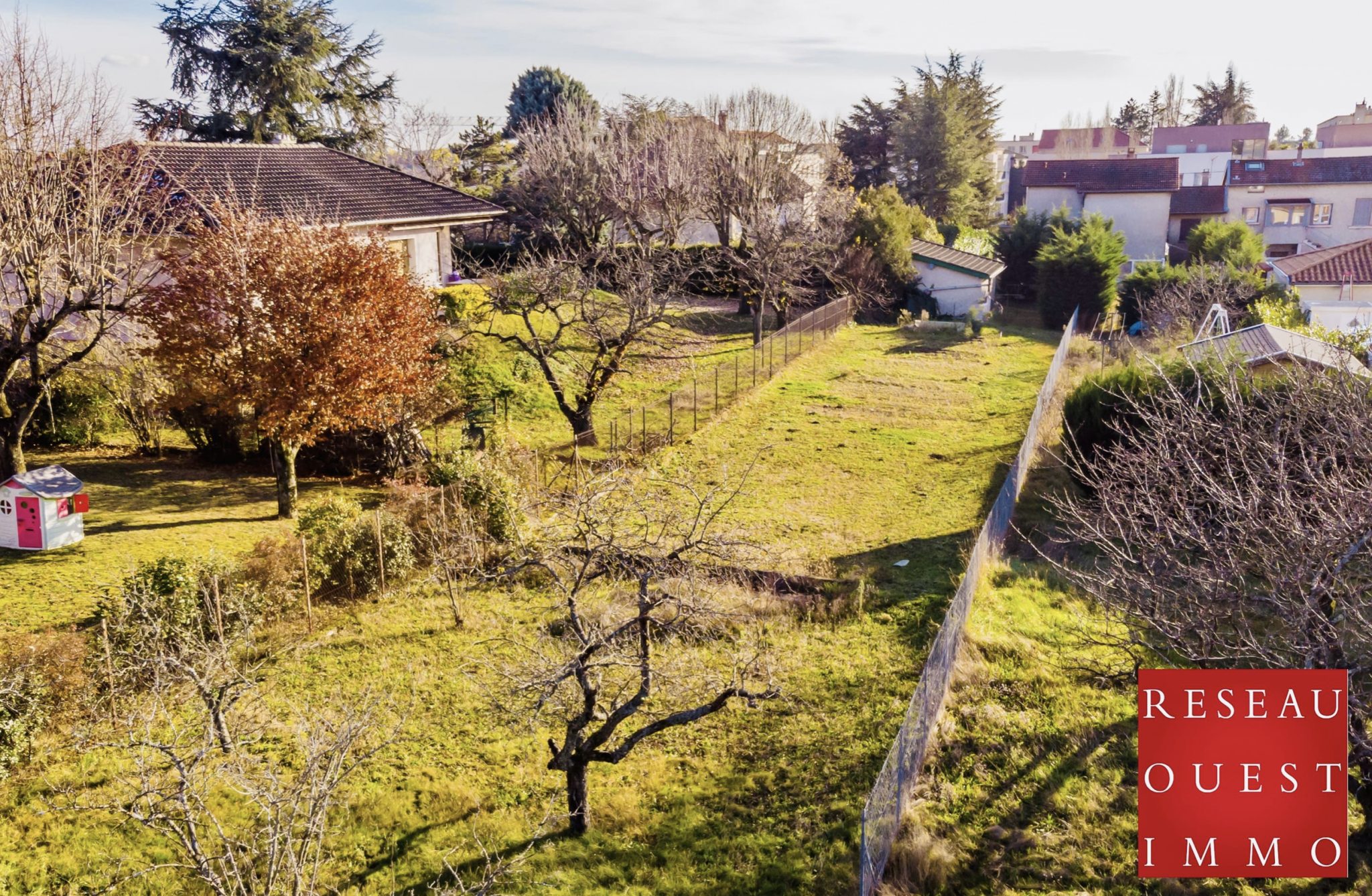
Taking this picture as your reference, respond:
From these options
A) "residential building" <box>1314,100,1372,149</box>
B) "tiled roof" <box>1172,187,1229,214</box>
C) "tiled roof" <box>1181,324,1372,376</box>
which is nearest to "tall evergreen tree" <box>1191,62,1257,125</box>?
"residential building" <box>1314,100,1372,149</box>

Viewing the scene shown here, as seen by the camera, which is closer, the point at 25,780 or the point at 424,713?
the point at 25,780

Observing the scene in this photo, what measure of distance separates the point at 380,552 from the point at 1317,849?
36.8ft

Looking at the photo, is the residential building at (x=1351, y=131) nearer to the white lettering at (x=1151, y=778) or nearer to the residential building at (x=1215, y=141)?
the residential building at (x=1215, y=141)

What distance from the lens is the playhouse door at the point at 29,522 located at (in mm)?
13633

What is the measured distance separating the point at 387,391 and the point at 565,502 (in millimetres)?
6700

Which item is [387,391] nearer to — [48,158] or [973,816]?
[48,158]

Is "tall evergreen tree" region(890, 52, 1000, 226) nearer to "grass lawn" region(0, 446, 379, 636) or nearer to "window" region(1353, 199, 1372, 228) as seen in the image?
"window" region(1353, 199, 1372, 228)

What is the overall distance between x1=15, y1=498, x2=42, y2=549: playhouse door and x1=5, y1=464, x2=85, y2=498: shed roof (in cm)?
18

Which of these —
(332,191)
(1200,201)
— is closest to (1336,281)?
(1200,201)

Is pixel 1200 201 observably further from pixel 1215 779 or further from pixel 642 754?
pixel 642 754

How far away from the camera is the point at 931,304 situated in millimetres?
37375

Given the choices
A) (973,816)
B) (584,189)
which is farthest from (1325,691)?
(584,189)

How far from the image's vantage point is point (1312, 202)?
4947cm

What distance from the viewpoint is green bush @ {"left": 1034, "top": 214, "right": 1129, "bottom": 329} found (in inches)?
1410
